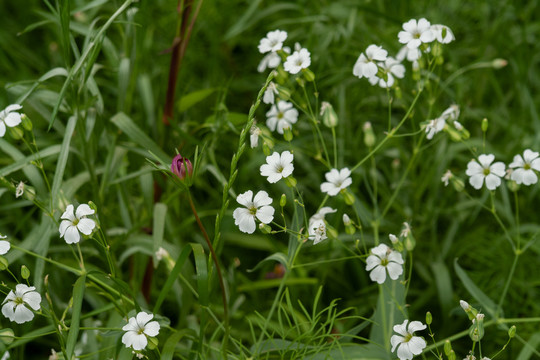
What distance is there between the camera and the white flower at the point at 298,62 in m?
0.84

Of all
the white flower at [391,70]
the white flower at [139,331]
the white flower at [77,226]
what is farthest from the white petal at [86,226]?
the white flower at [391,70]

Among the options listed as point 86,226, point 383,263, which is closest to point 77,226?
point 86,226

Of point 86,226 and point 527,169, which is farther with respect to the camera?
point 527,169

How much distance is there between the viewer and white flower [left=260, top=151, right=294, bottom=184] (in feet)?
2.35

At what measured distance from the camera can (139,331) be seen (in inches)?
26.8

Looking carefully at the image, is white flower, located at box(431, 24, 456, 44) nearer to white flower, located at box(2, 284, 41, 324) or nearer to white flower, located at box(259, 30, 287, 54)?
white flower, located at box(259, 30, 287, 54)

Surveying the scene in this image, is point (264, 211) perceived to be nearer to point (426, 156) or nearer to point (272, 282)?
point (272, 282)

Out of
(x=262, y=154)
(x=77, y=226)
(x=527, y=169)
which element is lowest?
(x=262, y=154)

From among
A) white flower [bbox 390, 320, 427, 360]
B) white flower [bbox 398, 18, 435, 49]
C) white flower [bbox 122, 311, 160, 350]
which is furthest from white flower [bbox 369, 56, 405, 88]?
white flower [bbox 122, 311, 160, 350]

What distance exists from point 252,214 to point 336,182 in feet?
0.49

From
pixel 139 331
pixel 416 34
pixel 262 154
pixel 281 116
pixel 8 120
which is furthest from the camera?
pixel 262 154

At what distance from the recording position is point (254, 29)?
5.08ft

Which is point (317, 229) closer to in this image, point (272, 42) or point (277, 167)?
point (277, 167)

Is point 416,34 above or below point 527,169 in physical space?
above
